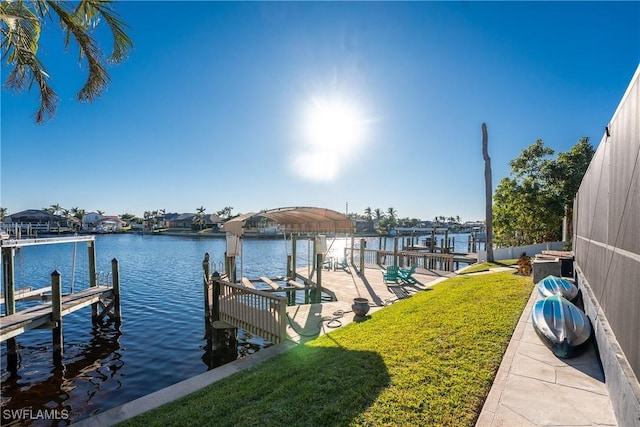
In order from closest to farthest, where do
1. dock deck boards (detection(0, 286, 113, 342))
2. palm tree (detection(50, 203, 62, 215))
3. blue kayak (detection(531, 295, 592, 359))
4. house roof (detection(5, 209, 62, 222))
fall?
blue kayak (detection(531, 295, 592, 359)) < dock deck boards (detection(0, 286, 113, 342)) < house roof (detection(5, 209, 62, 222)) < palm tree (detection(50, 203, 62, 215))

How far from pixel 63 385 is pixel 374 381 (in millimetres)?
7590

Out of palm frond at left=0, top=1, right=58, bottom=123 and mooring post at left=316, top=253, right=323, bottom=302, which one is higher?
palm frond at left=0, top=1, right=58, bottom=123

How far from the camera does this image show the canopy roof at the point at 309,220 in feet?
36.5

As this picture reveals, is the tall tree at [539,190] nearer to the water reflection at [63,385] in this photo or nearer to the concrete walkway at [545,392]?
the concrete walkway at [545,392]

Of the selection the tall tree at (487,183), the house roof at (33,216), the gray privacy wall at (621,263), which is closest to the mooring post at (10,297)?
the gray privacy wall at (621,263)

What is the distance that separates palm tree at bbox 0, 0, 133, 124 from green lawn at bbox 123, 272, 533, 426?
5.90 meters

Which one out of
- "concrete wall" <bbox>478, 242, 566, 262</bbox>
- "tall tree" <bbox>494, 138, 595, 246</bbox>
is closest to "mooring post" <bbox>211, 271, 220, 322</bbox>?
"concrete wall" <bbox>478, 242, 566, 262</bbox>

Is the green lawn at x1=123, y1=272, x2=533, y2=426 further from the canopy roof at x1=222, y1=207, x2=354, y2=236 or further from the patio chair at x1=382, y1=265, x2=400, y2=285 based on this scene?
the patio chair at x1=382, y1=265, x2=400, y2=285

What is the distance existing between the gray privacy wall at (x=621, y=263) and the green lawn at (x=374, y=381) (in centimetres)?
128

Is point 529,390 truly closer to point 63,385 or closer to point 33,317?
point 63,385

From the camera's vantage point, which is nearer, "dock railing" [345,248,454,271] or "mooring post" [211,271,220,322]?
"mooring post" [211,271,220,322]

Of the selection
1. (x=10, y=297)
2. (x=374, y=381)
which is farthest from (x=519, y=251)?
(x=10, y=297)

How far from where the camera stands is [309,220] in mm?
13703

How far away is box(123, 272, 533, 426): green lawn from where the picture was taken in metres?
3.38
